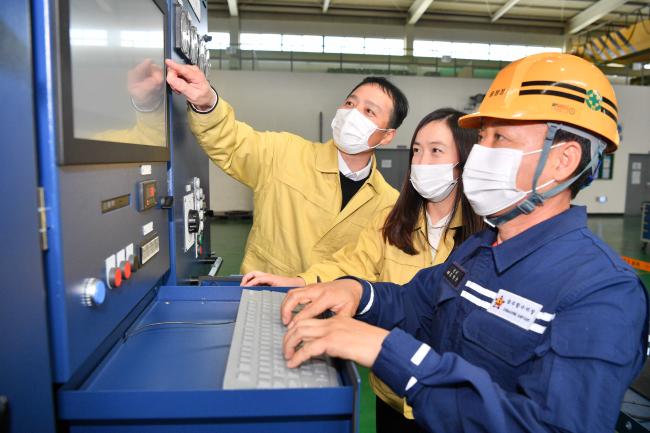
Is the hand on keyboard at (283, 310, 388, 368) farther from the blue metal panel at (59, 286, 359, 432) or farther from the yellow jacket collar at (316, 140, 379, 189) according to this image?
the yellow jacket collar at (316, 140, 379, 189)

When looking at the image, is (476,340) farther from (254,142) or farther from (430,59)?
(430,59)

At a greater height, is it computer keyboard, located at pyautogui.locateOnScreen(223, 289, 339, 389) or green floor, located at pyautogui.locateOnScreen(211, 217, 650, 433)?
computer keyboard, located at pyautogui.locateOnScreen(223, 289, 339, 389)

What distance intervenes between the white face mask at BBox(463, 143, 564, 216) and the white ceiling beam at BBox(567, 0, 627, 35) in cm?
1010

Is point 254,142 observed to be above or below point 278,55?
below

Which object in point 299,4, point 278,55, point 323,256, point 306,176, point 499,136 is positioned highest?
point 299,4

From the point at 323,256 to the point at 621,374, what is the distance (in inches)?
53.2

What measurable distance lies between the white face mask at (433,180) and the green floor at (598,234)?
1.83 meters

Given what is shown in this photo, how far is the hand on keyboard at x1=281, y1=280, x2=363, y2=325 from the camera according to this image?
1.02 m

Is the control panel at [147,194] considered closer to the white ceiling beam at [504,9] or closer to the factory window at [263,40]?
the factory window at [263,40]

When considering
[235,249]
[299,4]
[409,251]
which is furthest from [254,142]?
[299,4]

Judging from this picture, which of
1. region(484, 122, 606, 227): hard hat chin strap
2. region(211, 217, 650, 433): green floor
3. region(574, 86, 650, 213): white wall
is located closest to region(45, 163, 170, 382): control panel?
region(484, 122, 606, 227): hard hat chin strap

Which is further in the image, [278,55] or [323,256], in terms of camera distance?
[278,55]

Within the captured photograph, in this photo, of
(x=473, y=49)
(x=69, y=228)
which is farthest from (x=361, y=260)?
(x=473, y=49)

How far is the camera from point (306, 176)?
6.54 ft
